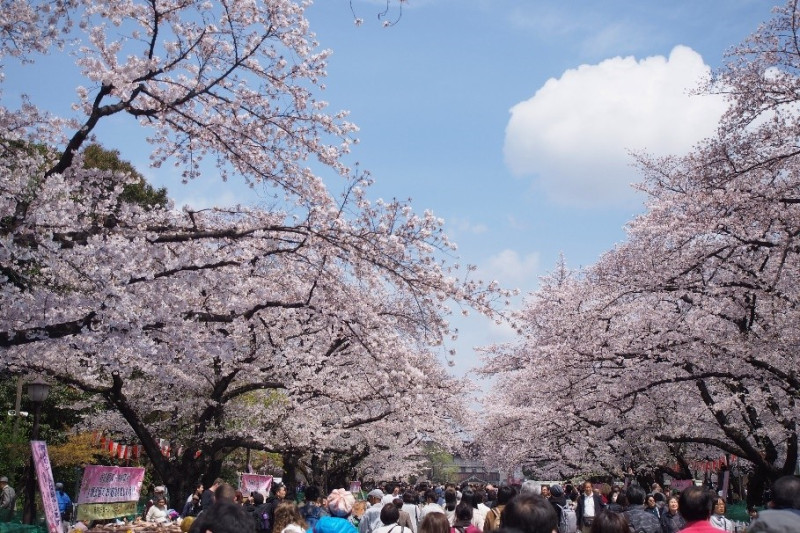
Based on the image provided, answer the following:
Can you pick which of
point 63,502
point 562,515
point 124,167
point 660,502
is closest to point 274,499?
point 562,515

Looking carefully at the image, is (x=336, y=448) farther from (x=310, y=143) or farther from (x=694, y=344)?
(x=310, y=143)

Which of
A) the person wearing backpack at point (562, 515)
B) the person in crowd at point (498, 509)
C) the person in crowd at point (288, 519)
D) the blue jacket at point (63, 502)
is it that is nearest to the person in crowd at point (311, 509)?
the person in crowd at point (498, 509)

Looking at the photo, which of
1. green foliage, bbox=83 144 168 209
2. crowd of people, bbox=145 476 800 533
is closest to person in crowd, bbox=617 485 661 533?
crowd of people, bbox=145 476 800 533

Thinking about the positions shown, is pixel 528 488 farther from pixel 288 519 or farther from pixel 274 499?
pixel 274 499

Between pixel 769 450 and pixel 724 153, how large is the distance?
8.68 metres

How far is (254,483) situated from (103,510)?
16.5ft

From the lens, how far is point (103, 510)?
13.9m

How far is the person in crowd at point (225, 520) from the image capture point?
441cm

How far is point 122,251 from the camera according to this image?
9.02 m

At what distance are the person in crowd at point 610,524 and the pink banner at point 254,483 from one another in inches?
542

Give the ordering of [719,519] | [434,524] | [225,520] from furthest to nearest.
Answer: [719,519] → [434,524] → [225,520]

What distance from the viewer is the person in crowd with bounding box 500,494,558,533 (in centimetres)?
385

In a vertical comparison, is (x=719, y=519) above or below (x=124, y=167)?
below

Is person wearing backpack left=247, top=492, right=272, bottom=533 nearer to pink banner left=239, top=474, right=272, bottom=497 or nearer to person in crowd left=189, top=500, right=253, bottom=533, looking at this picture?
pink banner left=239, top=474, right=272, bottom=497
